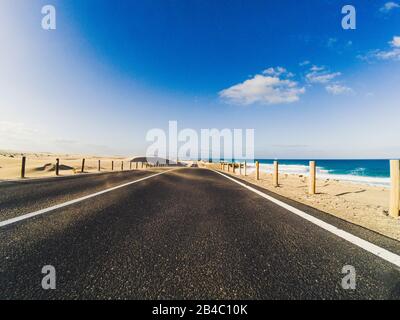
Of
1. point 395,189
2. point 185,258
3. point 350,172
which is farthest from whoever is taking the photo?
point 350,172

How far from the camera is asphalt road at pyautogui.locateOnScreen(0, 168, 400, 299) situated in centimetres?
173

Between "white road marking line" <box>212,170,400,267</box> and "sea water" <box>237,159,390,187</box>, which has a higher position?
"white road marking line" <box>212,170,400,267</box>

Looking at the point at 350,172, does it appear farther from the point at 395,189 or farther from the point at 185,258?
the point at 185,258

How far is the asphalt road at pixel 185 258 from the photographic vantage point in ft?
5.68

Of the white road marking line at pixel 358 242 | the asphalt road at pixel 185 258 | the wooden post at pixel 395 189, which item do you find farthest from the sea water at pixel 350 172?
the asphalt road at pixel 185 258

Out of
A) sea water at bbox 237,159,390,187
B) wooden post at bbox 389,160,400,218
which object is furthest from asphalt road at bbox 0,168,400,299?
sea water at bbox 237,159,390,187

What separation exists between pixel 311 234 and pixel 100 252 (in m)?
2.88

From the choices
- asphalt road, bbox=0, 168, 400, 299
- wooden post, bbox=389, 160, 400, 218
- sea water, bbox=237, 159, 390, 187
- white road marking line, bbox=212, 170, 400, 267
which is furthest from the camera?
sea water, bbox=237, 159, 390, 187

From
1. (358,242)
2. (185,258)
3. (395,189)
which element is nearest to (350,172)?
(395,189)

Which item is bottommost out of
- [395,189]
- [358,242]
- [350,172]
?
[350,172]

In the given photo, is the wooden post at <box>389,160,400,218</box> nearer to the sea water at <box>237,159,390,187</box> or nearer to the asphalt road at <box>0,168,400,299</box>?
the asphalt road at <box>0,168,400,299</box>

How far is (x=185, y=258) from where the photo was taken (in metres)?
2.31

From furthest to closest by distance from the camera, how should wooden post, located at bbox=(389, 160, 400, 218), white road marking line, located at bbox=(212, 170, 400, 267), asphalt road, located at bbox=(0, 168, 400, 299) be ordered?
wooden post, located at bbox=(389, 160, 400, 218), white road marking line, located at bbox=(212, 170, 400, 267), asphalt road, located at bbox=(0, 168, 400, 299)
